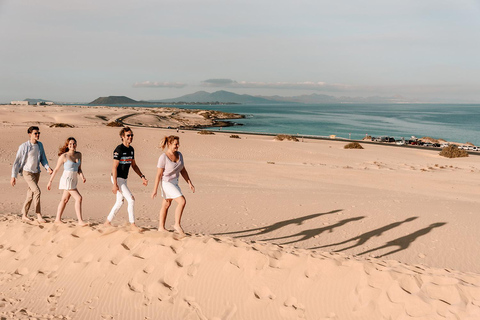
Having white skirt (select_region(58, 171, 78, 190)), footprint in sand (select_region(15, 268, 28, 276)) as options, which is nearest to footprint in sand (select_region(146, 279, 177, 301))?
footprint in sand (select_region(15, 268, 28, 276))

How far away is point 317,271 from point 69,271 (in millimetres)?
3589

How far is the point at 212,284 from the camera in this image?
488cm

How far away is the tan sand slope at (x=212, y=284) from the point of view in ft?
14.3

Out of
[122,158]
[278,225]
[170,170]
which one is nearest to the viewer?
[170,170]

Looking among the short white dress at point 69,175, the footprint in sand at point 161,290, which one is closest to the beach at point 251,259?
the footprint in sand at point 161,290

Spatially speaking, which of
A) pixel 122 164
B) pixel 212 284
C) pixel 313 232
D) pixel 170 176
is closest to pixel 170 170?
pixel 170 176

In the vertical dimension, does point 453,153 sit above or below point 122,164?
below

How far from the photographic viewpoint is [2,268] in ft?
18.3

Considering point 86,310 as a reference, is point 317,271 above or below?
above

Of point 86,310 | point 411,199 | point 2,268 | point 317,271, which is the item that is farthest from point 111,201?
point 411,199

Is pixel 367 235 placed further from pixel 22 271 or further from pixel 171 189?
pixel 22 271

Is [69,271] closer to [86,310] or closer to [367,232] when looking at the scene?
[86,310]

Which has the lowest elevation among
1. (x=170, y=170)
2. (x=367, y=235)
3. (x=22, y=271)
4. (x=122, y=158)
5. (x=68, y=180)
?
(x=367, y=235)

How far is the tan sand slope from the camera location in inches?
172
